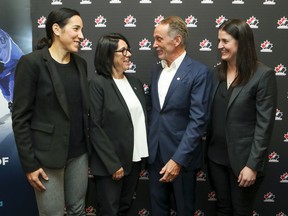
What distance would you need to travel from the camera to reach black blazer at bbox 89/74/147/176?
6.37 ft

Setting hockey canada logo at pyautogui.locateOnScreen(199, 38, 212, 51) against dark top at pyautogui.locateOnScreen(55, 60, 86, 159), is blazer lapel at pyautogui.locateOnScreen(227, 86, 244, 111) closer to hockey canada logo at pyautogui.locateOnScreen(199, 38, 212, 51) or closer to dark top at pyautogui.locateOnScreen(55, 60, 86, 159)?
hockey canada logo at pyautogui.locateOnScreen(199, 38, 212, 51)

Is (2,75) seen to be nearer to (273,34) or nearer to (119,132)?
(119,132)

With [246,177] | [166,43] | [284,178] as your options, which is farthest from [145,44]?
[284,178]

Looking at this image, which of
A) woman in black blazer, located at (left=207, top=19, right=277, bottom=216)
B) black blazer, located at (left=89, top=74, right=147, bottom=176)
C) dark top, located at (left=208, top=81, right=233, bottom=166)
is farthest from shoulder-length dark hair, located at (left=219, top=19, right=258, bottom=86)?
black blazer, located at (left=89, top=74, right=147, bottom=176)

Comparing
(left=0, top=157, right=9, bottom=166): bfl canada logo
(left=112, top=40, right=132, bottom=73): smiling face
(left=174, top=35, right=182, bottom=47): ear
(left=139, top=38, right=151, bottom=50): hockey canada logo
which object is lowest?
(left=0, top=157, right=9, bottom=166): bfl canada logo

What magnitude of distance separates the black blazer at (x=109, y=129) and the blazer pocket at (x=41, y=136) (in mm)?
302

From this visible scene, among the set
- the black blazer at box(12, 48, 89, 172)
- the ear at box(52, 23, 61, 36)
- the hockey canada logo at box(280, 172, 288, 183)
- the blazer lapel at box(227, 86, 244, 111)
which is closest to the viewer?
the black blazer at box(12, 48, 89, 172)

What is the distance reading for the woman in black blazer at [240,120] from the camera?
1868mm

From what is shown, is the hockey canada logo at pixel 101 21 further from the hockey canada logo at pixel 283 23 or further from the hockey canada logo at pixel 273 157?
the hockey canada logo at pixel 273 157

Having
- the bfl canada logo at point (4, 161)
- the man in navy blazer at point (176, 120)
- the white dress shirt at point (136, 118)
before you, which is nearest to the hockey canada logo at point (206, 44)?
the man in navy blazer at point (176, 120)

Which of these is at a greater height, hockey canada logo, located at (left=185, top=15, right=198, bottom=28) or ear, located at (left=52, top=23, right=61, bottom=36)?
hockey canada logo, located at (left=185, top=15, right=198, bottom=28)

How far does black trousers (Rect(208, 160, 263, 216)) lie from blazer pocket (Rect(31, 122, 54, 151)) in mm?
1097

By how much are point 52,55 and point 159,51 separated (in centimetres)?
76

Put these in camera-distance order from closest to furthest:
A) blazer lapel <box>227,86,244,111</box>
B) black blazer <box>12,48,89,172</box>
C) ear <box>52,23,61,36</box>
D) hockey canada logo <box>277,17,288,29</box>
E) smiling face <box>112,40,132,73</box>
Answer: black blazer <box>12,48,89,172</box>
ear <box>52,23,61,36</box>
blazer lapel <box>227,86,244,111</box>
smiling face <box>112,40,132,73</box>
hockey canada logo <box>277,17,288,29</box>
